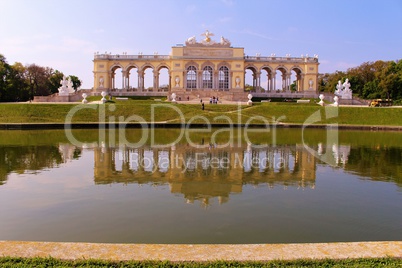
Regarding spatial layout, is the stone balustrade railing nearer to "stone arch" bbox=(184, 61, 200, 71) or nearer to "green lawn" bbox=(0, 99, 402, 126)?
"stone arch" bbox=(184, 61, 200, 71)

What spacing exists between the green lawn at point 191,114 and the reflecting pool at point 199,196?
2054 centimetres

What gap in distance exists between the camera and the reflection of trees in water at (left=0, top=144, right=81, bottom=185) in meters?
13.7

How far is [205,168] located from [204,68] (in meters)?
56.0

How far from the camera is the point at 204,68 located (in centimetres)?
6825

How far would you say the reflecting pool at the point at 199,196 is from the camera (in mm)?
7410

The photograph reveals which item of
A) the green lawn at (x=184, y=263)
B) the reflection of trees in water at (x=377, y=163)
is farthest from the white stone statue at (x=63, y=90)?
the green lawn at (x=184, y=263)

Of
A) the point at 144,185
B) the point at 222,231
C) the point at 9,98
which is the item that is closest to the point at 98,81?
the point at 9,98

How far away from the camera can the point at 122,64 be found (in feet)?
227

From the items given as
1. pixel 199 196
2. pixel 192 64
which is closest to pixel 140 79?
pixel 192 64

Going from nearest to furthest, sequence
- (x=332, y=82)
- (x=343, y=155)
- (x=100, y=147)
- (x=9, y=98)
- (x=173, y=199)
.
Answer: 1. (x=173, y=199)
2. (x=343, y=155)
3. (x=100, y=147)
4. (x=9, y=98)
5. (x=332, y=82)

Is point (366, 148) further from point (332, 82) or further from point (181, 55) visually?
point (332, 82)

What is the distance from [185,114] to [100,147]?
21798mm

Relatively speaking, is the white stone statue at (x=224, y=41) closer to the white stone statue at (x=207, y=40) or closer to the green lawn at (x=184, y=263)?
the white stone statue at (x=207, y=40)

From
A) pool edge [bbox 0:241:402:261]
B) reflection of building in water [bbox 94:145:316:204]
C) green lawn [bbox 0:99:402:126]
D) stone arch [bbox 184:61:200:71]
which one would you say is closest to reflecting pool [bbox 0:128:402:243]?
reflection of building in water [bbox 94:145:316:204]
